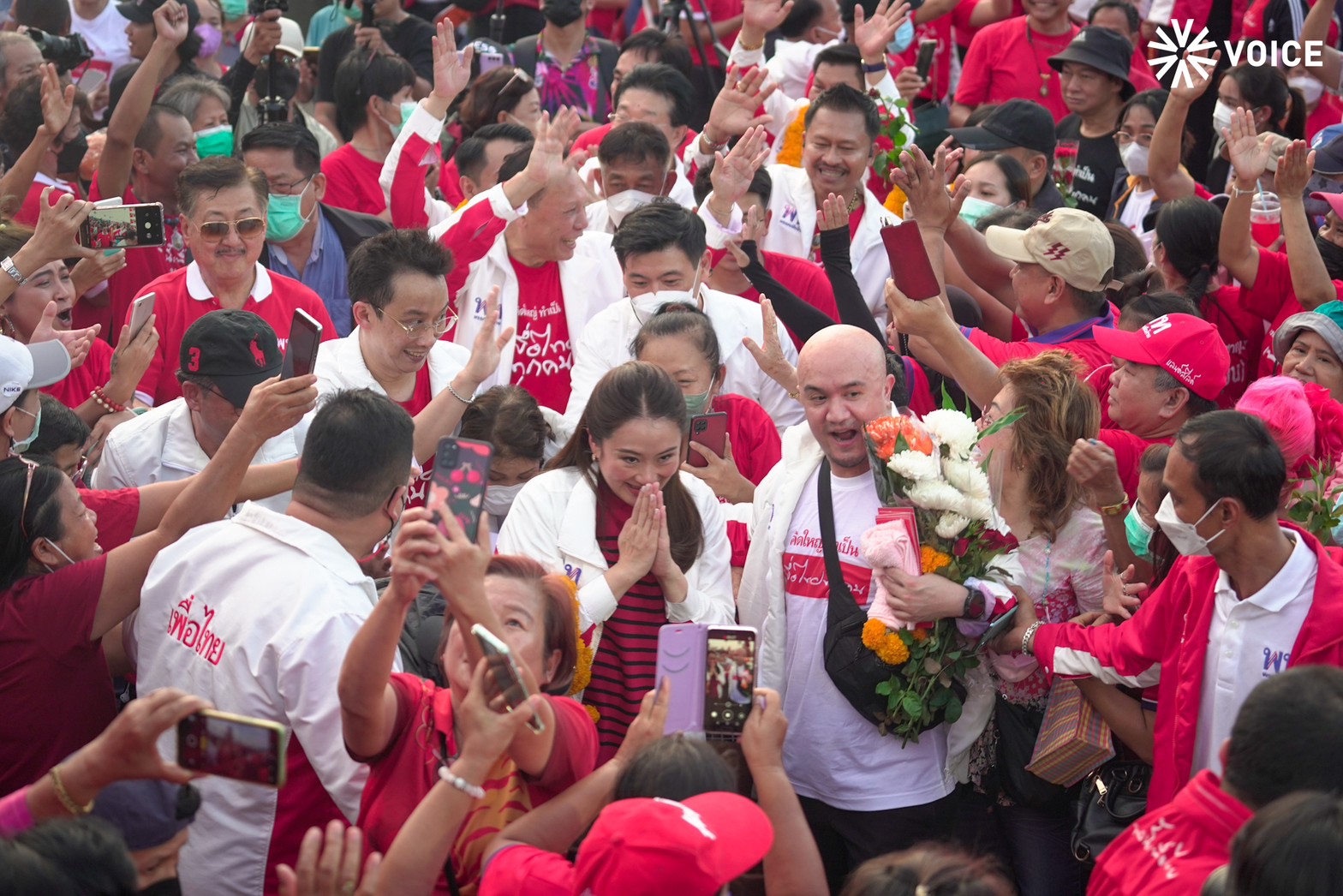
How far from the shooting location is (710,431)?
447 centimetres

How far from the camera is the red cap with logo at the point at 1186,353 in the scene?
4.26m

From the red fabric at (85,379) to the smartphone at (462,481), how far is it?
2.87 metres

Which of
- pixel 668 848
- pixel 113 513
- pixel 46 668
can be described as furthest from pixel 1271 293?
pixel 46 668

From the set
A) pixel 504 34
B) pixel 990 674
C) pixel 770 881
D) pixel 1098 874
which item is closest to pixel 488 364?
pixel 990 674

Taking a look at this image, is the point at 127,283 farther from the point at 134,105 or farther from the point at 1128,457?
the point at 1128,457

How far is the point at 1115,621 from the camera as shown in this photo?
3.72 metres

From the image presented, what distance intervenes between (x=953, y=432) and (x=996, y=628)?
55 centimetres

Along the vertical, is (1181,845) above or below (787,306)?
below

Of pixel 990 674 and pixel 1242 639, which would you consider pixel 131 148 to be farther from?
pixel 1242 639

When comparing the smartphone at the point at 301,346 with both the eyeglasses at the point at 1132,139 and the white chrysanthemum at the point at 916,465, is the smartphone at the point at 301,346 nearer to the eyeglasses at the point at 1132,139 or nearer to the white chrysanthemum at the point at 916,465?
the white chrysanthemum at the point at 916,465

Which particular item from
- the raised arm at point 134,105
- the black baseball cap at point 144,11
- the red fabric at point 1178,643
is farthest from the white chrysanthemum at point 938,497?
the black baseball cap at point 144,11

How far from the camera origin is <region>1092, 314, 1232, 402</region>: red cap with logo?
426 centimetres

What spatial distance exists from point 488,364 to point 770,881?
87.7 inches

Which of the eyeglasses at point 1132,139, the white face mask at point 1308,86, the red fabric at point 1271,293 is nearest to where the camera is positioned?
the red fabric at point 1271,293
